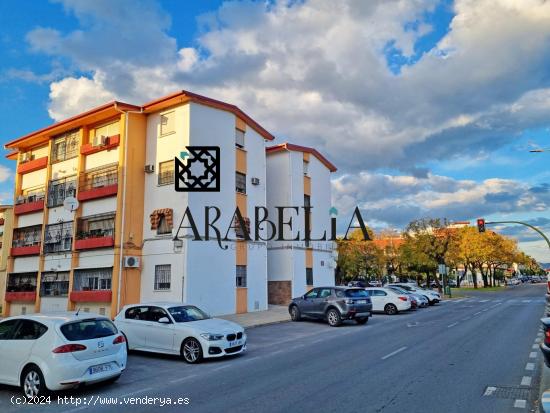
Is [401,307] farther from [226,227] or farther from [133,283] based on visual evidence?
[133,283]

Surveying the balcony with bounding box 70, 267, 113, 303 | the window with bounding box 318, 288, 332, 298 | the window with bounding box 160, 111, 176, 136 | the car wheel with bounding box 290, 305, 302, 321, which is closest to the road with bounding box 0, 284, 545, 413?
the window with bounding box 318, 288, 332, 298

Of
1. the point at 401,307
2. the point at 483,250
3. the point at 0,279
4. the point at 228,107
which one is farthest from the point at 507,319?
the point at 483,250

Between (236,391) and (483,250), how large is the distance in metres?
58.0

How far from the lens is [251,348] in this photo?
13.6 meters

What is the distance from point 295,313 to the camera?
70.4ft

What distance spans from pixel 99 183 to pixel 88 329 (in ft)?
60.0

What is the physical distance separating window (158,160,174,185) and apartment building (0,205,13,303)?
1703 centimetres

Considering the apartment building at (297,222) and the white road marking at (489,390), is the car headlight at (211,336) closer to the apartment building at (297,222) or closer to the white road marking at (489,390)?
the white road marking at (489,390)

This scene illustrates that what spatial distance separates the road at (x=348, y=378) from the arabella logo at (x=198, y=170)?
35.1 ft

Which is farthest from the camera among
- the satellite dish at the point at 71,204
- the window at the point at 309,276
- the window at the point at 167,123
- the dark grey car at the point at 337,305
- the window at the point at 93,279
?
the window at the point at 309,276

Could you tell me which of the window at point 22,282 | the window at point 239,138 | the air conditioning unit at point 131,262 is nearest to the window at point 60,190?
the window at point 22,282

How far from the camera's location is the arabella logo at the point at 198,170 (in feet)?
76.3

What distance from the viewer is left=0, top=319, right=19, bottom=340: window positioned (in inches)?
339

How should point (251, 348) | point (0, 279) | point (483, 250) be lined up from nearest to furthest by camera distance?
point (251, 348) < point (0, 279) < point (483, 250)
